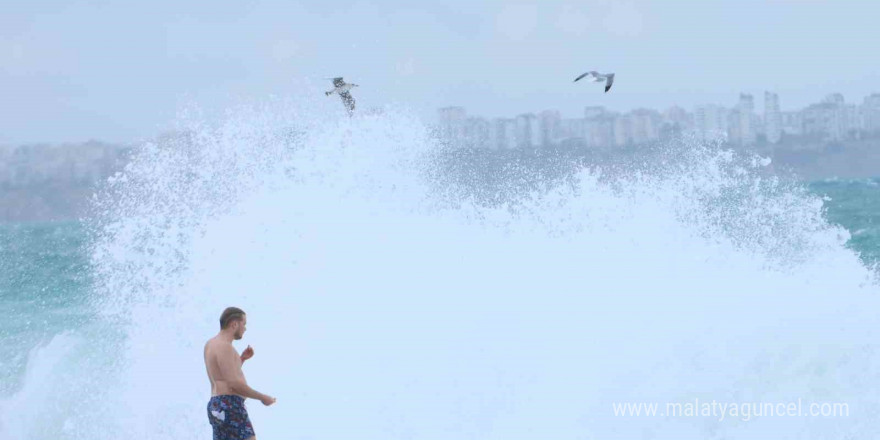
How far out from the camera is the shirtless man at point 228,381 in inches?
279

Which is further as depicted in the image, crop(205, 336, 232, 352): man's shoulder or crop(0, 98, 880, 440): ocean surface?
crop(0, 98, 880, 440): ocean surface

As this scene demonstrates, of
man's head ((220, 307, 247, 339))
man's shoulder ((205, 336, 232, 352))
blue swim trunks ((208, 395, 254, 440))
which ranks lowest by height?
blue swim trunks ((208, 395, 254, 440))

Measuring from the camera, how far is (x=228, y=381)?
7125 mm

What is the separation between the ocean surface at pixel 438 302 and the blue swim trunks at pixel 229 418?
2487mm

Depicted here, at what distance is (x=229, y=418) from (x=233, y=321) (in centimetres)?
71

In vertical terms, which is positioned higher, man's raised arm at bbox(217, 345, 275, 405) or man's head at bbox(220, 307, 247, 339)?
man's head at bbox(220, 307, 247, 339)

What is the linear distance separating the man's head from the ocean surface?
9.39 feet

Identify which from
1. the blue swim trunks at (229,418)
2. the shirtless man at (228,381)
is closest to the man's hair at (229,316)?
the shirtless man at (228,381)

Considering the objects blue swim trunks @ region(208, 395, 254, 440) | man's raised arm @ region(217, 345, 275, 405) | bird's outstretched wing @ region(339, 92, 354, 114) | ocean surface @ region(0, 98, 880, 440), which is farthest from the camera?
bird's outstretched wing @ region(339, 92, 354, 114)

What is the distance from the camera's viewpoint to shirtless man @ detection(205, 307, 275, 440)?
7.10 meters

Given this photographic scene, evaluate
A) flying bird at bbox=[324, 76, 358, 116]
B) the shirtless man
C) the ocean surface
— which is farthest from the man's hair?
flying bird at bbox=[324, 76, 358, 116]

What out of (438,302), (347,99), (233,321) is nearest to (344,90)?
(347,99)

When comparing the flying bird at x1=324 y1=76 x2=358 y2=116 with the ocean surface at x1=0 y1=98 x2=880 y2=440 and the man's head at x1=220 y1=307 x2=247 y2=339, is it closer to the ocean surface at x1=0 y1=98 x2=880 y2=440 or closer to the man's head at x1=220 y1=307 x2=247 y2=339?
the ocean surface at x1=0 y1=98 x2=880 y2=440

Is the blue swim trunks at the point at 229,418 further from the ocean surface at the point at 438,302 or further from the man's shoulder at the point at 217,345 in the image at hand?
the ocean surface at the point at 438,302
